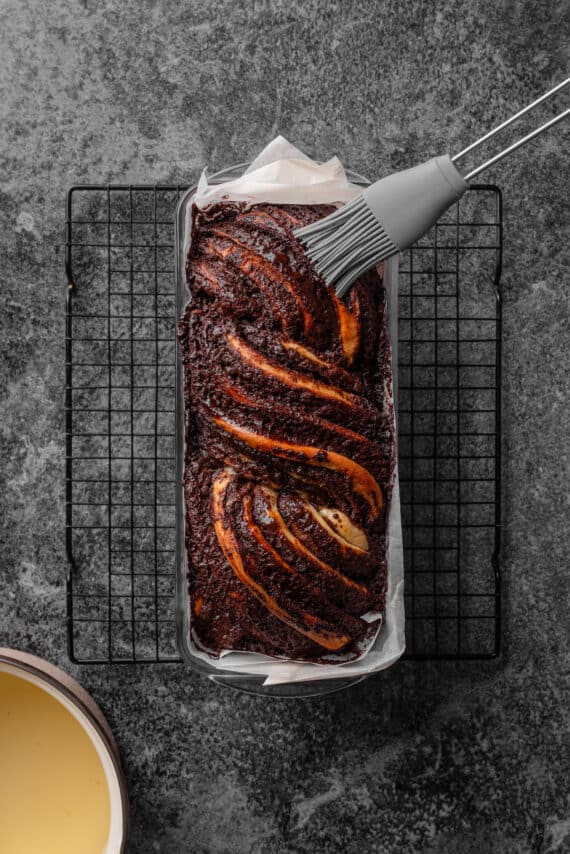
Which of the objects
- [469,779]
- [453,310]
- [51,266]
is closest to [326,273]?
[453,310]

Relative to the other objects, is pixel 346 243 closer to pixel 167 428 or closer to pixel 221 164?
pixel 221 164

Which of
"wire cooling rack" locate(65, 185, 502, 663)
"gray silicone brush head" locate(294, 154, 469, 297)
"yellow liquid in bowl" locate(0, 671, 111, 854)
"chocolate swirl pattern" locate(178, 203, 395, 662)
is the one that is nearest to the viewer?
"gray silicone brush head" locate(294, 154, 469, 297)

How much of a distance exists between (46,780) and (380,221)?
168cm

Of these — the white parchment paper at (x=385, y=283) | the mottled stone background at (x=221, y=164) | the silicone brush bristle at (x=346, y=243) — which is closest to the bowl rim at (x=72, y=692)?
the mottled stone background at (x=221, y=164)

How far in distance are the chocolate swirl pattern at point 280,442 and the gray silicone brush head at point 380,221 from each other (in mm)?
46

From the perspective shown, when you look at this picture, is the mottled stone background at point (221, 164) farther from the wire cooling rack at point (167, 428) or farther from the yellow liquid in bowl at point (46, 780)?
the yellow liquid in bowl at point (46, 780)

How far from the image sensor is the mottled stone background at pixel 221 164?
2.29 metres

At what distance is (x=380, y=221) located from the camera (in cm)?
181

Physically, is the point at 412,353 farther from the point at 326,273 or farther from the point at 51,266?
the point at 51,266

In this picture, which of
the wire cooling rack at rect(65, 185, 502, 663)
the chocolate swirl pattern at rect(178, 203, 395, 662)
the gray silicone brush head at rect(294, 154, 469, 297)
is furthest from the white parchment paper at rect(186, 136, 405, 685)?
the wire cooling rack at rect(65, 185, 502, 663)

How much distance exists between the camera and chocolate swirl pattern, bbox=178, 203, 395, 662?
1880 mm

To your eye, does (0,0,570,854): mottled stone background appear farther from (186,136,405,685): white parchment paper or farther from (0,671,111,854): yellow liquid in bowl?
(186,136,405,685): white parchment paper

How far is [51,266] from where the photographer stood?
230 cm

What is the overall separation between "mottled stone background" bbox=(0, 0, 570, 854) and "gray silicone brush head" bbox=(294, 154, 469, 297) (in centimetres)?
53
